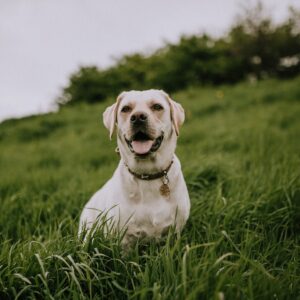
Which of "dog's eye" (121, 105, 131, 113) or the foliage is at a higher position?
the foliage

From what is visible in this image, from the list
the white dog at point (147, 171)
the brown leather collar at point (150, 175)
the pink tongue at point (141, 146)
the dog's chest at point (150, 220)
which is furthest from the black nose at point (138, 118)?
the dog's chest at point (150, 220)

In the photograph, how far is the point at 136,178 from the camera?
9.25 ft

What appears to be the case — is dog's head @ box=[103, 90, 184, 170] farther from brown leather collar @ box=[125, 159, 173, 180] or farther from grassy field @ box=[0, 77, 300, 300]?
grassy field @ box=[0, 77, 300, 300]

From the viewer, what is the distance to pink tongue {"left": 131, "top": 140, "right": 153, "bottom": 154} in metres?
2.74

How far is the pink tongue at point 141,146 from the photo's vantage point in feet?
8.98

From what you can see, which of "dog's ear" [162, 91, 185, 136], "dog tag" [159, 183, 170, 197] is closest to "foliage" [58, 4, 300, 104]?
"dog's ear" [162, 91, 185, 136]

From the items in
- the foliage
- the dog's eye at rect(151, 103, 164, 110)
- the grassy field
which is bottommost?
the grassy field

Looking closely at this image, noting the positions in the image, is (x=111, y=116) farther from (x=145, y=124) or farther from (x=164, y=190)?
(x=164, y=190)

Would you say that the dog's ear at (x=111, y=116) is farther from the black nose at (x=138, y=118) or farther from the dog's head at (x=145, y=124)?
the black nose at (x=138, y=118)

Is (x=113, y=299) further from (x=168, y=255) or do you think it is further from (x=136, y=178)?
(x=136, y=178)

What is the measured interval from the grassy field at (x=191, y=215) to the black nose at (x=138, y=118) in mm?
832

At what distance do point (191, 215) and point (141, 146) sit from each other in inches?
33.3

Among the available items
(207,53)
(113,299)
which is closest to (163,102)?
(113,299)

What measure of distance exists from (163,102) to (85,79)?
1640cm
